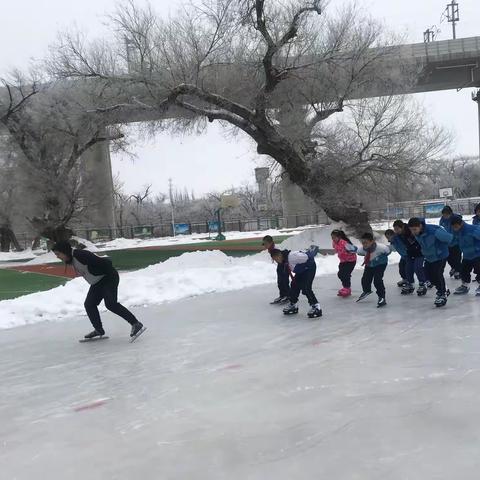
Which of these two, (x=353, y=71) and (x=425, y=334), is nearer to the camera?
(x=425, y=334)

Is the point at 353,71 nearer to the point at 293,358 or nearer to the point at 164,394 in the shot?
the point at 293,358

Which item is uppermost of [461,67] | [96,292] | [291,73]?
[461,67]

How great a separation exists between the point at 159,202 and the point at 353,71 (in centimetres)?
10279

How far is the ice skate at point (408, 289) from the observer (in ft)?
29.5

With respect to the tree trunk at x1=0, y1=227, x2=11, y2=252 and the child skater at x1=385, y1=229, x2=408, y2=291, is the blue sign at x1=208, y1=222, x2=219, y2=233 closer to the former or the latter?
the tree trunk at x1=0, y1=227, x2=11, y2=252

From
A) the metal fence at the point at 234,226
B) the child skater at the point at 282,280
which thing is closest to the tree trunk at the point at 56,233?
the metal fence at the point at 234,226

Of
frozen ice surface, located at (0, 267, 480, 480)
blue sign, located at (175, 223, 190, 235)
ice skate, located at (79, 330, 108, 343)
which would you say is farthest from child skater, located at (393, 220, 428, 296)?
blue sign, located at (175, 223, 190, 235)

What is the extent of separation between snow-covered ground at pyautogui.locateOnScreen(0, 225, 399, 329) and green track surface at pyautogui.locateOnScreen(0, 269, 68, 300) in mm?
2639

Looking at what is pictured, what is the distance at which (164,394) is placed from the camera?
15.1 feet

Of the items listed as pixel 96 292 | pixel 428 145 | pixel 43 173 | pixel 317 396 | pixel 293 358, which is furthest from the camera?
pixel 43 173

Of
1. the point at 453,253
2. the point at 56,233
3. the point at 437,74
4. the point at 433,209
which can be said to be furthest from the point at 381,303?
the point at 433,209

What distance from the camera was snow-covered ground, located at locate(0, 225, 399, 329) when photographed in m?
8.84

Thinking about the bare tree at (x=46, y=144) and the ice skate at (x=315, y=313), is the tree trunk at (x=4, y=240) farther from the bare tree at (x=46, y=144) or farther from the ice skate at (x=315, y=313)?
the ice skate at (x=315, y=313)

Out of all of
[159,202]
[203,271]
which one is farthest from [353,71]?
[159,202]
